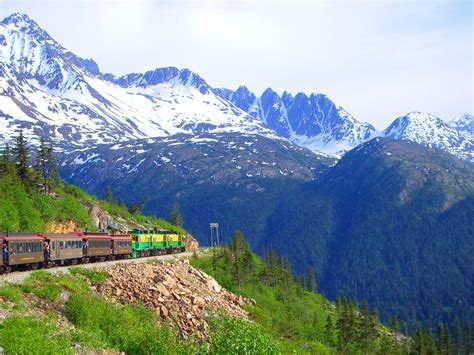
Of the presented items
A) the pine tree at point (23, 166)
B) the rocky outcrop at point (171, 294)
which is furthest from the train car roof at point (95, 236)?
the pine tree at point (23, 166)

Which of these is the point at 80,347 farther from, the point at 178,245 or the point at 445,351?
the point at 445,351

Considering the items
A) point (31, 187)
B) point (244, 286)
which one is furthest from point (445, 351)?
point (31, 187)

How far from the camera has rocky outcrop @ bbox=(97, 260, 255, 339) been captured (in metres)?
52.1

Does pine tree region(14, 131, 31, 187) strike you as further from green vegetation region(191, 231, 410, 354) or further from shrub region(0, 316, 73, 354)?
shrub region(0, 316, 73, 354)

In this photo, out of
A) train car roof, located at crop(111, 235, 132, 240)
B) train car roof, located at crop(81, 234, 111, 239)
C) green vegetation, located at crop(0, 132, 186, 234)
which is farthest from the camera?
green vegetation, located at crop(0, 132, 186, 234)

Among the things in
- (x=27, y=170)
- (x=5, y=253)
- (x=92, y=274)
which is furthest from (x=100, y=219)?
(x=5, y=253)

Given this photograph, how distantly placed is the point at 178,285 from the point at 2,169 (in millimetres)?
49531

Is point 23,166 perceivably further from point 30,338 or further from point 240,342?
point 30,338

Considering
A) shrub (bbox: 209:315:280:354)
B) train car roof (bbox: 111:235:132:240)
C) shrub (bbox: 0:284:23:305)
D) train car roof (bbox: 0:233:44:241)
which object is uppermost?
train car roof (bbox: 0:233:44:241)

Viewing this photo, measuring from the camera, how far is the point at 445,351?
142m

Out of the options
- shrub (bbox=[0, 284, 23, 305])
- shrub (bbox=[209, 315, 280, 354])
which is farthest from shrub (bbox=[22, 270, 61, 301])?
shrub (bbox=[209, 315, 280, 354])

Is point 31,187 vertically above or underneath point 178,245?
above

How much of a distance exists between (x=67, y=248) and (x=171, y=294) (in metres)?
13.1

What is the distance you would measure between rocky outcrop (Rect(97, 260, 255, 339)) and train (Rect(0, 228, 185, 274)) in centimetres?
584
